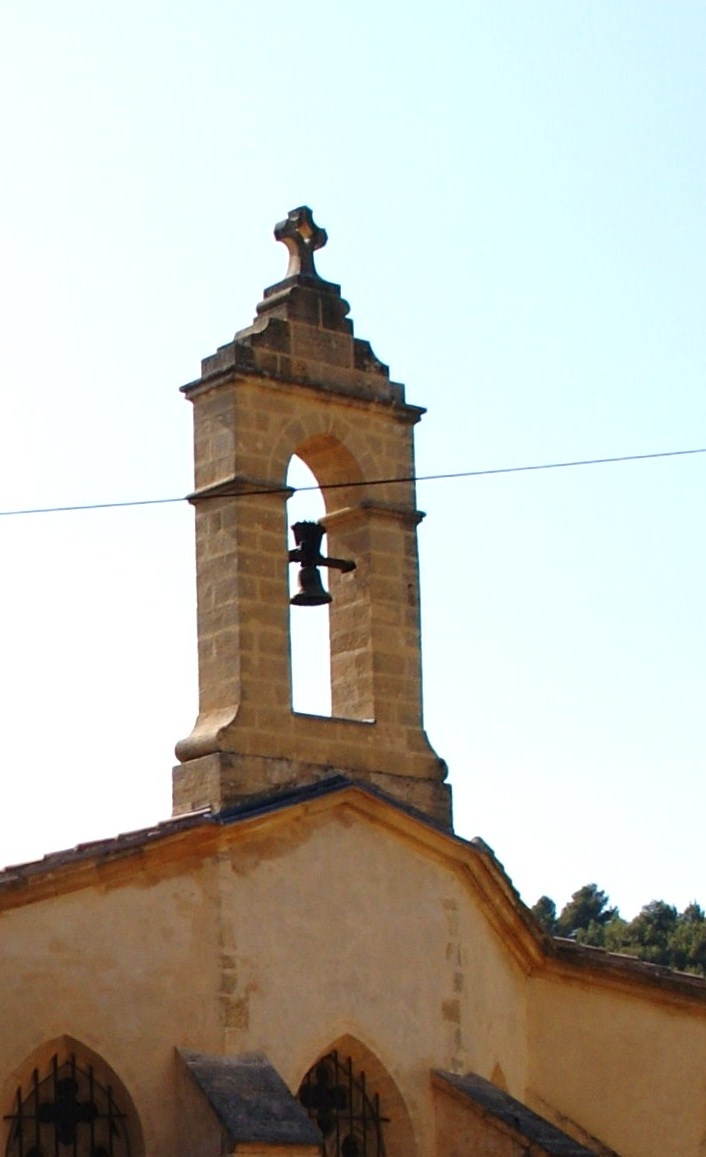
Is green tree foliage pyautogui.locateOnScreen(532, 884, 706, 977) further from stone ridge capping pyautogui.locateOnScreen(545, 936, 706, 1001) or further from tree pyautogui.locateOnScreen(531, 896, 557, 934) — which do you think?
stone ridge capping pyautogui.locateOnScreen(545, 936, 706, 1001)

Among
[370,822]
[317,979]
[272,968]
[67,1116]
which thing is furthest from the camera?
[370,822]

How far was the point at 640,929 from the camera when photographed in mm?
47219

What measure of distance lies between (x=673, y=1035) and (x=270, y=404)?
18.9 ft

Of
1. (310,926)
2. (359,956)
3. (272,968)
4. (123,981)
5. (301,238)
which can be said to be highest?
(301,238)

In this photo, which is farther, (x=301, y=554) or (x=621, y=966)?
(x=621, y=966)

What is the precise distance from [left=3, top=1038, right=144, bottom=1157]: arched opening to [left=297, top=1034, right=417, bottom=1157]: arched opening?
143 centimetres

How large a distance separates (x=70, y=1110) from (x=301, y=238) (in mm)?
6364

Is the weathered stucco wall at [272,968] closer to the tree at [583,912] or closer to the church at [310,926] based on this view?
the church at [310,926]

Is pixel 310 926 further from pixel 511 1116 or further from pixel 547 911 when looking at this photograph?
pixel 547 911

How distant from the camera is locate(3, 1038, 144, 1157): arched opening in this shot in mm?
16188

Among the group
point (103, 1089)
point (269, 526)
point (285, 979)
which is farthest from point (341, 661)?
point (103, 1089)

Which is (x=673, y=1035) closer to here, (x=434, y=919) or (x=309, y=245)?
(x=434, y=919)

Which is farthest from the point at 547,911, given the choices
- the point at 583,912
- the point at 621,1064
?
the point at 621,1064

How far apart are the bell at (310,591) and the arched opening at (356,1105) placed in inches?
117
